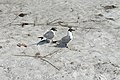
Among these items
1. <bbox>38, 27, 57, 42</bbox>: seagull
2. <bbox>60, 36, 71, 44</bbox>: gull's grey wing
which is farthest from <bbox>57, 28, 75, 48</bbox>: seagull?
<bbox>38, 27, 57, 42</bbox>: seagull

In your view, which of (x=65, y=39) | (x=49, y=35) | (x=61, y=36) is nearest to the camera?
(x=65, y=39)

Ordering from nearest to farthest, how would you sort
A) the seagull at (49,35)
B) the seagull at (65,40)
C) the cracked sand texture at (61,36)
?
the cracked sand texture at (61,36), the seagull at (65,40), the seagull at (49,35)

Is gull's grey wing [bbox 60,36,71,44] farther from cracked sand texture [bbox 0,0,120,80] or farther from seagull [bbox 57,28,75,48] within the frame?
cracked sand texture [bbox 0,0,120,80]

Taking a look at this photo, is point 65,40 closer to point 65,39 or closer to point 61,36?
point 65,39

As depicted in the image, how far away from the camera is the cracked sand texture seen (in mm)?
3748

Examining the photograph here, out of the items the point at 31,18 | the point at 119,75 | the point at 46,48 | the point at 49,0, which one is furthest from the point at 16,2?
the point at 119,75

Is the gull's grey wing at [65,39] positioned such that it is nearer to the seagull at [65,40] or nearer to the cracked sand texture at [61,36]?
the seagull at [65,40]

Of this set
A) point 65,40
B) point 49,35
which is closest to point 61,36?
point 49,35

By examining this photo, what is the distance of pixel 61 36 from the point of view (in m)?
4.75

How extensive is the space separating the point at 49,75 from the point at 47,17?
210cm

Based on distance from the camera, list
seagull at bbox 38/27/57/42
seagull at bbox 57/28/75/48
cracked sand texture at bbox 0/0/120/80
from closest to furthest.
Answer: cracked sand texture at bbox 0/0/120/80 < seagull at bbox 57/28/75/48 < seagull at bbox 38/27/57/42

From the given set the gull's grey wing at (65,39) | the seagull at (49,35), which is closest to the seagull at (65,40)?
the gull's grey wing at (65,39)

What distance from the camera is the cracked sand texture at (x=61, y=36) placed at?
3748mm

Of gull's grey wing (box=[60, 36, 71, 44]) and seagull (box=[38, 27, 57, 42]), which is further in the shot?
seagull (box=[38, 27, 57, 42])
